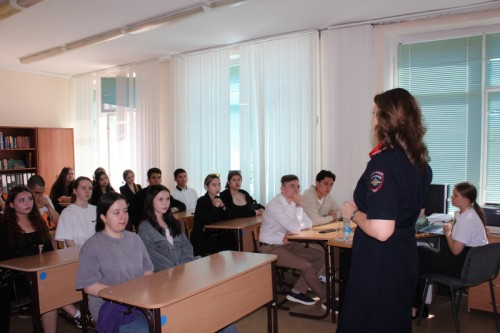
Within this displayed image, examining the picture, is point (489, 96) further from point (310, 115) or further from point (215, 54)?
point (215, 54)

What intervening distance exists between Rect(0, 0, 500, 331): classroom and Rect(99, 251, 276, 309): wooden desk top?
2652 millimetres

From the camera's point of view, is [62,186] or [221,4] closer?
[221,4]

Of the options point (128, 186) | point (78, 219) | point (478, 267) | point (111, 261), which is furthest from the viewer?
point (128, 186)

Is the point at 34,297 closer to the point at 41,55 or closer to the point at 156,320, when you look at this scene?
the point at 156,320

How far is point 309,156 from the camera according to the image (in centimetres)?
582

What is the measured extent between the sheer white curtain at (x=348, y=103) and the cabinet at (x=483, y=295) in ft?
6.23

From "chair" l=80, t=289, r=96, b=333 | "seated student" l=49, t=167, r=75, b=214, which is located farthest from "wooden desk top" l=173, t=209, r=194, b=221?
"chair" l=80, t=289, r=96, b=333

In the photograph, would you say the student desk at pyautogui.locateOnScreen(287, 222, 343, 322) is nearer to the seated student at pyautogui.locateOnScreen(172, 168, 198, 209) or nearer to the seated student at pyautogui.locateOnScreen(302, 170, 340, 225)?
the seated student at pyautogui.locateOnScreen(302, 170, 340, 225)

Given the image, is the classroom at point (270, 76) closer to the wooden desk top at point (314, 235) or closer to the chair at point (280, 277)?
the wooden desk top at point (314, 235)

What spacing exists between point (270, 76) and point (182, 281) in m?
4.30

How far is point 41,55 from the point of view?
7000 millimetres

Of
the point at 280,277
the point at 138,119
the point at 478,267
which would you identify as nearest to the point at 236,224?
the point at 280,277

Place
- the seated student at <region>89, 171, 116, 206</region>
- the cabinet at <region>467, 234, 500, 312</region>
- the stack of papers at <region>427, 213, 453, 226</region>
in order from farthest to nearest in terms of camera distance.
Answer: the seated student at <region>89, 171, 116, 206</region>, the stack of papers at <region>427, 213, 453, 226</region>, the cabinet at <region>467, 234, 500, 312</region>

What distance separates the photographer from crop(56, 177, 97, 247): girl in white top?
12.3ft
